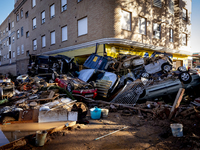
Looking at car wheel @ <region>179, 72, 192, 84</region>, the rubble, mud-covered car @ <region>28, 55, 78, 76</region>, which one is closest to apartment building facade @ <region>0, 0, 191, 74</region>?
mud-covered car @ <region>28, 55, 78, 76</region>

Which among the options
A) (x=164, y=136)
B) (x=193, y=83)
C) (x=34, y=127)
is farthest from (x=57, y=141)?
(x=193, y=83)

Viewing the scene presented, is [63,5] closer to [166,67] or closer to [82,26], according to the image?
[82,26]

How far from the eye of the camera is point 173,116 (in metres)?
4.88

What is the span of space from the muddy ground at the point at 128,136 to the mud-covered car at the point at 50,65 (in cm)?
828

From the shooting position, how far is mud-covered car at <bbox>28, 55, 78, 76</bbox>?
493 inches

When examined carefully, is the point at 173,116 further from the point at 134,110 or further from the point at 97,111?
the point at 97,111

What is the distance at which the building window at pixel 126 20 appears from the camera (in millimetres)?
13321

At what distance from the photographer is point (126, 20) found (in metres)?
13.6

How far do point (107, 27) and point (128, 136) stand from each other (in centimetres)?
1036

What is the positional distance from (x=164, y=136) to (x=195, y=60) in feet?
117

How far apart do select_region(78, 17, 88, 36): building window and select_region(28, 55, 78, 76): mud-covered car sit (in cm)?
356

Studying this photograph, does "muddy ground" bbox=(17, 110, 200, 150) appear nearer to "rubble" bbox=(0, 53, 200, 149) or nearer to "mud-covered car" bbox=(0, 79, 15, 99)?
"rubble" bbox=(0, 53, 200, 149)

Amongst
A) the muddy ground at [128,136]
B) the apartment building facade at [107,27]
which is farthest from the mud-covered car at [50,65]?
the muddy ground at [128,136]

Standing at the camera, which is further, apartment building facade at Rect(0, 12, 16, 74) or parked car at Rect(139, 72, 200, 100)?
apartment building facade at Rect(0, 12, 16, 74)
